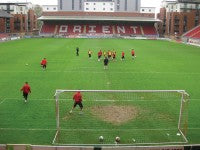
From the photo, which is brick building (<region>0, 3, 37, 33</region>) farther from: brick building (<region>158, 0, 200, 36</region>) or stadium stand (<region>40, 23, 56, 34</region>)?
brick building (<region>158, 0, 200, 36</region>)

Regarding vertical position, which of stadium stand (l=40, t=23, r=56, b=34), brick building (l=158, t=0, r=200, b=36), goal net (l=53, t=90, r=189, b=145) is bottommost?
goal net (l=53, t=90, r=189, b=145)

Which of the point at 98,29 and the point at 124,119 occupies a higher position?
the point at 98,29

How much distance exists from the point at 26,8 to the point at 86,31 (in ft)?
83.0

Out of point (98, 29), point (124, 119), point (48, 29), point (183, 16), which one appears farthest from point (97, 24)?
point (124, 119)

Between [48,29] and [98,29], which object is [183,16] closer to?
[98,29]

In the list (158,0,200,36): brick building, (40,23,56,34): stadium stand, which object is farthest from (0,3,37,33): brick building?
(158,0,200,36): brick building

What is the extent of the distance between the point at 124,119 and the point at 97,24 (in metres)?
87.1

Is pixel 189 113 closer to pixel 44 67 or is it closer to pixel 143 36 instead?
pixel 44 67

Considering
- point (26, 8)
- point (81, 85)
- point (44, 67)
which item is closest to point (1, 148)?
point (81, 85)

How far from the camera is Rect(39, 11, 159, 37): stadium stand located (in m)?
96.8

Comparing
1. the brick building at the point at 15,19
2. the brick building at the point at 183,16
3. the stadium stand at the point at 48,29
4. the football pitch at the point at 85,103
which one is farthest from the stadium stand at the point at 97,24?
the football pitch at the point at 85,103

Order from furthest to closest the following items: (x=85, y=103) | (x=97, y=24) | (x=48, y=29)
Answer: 1. (x=97, y=24)
2. (x=48, y=29)
3. (x=85, y=103)

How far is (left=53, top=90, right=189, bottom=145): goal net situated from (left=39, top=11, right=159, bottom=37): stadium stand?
76.2 metres

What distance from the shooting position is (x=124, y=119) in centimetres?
1577
